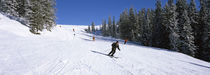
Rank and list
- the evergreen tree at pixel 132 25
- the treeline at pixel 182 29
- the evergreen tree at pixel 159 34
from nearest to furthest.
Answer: the treeline at pixel 182 29
the evergreen tree at pixel 159 34
the evergreen tree at pixel 132 25

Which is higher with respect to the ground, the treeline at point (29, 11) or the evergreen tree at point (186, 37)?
the treeline at point (29, 11)

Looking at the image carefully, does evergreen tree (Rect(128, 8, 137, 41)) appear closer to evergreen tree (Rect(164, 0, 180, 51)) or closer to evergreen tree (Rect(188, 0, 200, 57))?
evergreen tree (Rect(164, 0, 180, 51))

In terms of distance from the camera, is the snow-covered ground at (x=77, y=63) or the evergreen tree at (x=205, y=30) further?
the evergreen tree at (x=205, y=30)

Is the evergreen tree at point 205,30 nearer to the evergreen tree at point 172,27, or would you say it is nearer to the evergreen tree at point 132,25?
the evergreen tree at point 172,27

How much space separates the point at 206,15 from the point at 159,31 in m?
12.0

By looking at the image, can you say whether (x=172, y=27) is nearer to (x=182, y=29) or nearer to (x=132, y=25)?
(x=182, y=29)

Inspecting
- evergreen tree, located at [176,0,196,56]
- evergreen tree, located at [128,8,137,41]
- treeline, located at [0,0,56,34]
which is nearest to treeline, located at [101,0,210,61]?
evergreen tree, located at [176,0,196,56]

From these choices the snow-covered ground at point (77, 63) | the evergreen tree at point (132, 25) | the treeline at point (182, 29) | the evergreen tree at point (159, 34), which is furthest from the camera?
the evergreen tree at point (132, 25)

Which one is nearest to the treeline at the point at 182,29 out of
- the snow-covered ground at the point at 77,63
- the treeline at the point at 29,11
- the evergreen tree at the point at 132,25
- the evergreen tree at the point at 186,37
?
the evergreen tree at the point at 186,37

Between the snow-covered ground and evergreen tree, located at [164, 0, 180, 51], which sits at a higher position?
evergreen tree, located at [164, 0, 180, 51]

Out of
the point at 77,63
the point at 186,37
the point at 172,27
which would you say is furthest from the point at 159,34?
the point at 77,63

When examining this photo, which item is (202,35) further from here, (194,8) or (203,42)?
(194,8)

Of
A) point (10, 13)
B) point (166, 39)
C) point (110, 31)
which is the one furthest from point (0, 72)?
point (110, 31)

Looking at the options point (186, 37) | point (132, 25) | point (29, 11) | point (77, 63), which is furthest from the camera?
point (132, 25)
